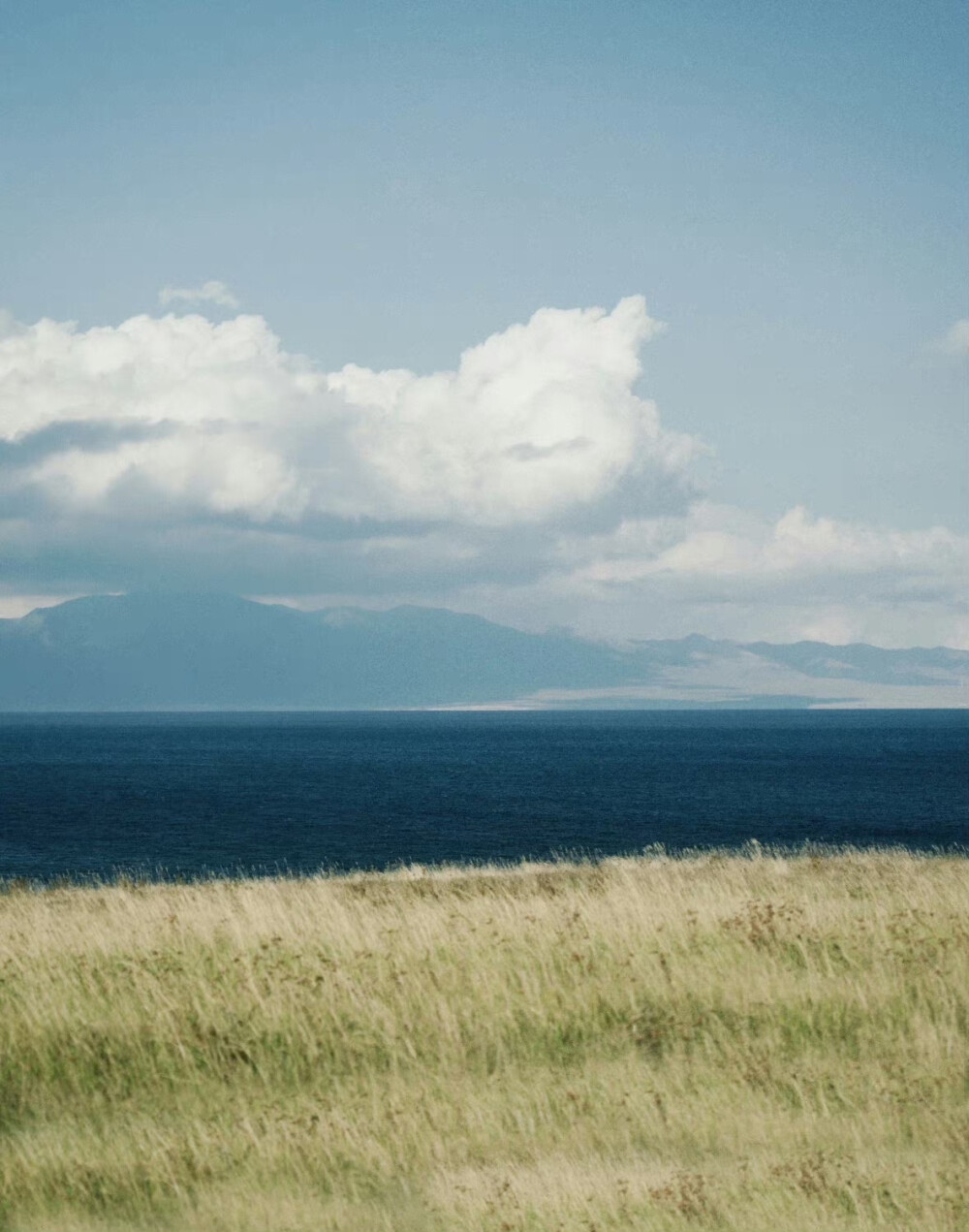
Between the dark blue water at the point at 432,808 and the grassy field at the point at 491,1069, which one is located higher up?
the grassy field at the point at 491,1069

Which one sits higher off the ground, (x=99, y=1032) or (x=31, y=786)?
(x=99, y=1032)

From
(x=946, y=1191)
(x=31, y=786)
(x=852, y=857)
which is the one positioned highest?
(x=946, y=1191)

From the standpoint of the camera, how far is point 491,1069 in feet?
29.7

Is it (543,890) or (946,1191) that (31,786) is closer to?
(543,890)

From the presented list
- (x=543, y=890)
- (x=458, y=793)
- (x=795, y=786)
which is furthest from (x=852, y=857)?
(x=795, y=786)

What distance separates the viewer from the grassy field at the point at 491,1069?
6.66m

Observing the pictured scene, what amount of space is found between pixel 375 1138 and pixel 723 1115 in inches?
89.1

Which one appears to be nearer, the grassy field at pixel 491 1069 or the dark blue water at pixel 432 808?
the grassy field at pixel 491 1069

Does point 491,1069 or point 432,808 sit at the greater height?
point 491,1069

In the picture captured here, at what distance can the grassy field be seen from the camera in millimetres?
6660

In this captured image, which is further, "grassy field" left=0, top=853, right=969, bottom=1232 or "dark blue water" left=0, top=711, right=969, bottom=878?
"dark blue water" left=0, top=711, right=969, bottom=878

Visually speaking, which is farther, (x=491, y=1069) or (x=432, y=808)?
(x=432, y=808)

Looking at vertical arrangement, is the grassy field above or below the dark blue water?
above

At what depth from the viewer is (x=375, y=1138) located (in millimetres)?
7504
